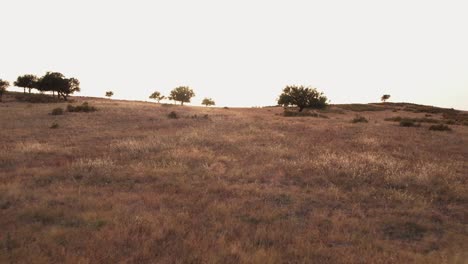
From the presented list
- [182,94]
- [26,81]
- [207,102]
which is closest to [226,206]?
[26,81]

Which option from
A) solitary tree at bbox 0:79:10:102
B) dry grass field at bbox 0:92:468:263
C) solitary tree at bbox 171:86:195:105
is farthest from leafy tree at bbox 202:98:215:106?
dry grass field at bbox 0:92:468:263

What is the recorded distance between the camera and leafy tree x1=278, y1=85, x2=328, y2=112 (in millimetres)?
51562

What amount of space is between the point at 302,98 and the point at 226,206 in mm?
45343

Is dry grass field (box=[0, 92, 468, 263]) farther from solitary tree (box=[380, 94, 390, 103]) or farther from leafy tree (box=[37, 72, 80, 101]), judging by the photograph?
solitary tree (box=[380, 94, 390, 103])

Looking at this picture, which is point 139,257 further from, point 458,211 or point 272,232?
point 458,211

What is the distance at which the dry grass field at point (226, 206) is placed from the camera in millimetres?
5898

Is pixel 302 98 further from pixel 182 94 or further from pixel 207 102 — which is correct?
pixel 207 102

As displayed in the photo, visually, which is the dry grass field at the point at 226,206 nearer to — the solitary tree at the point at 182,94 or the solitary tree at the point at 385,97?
the solitary tree at the point at 182,94

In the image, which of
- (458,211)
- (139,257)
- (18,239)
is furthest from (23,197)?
(458,211)

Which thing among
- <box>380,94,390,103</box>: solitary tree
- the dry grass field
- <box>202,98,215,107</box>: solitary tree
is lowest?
the dry grass field

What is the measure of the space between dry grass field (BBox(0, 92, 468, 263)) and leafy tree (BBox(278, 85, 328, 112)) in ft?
120

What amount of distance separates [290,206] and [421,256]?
320 cm

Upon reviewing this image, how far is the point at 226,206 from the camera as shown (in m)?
8.02

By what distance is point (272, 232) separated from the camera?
6.62m
